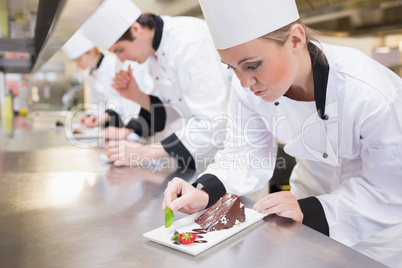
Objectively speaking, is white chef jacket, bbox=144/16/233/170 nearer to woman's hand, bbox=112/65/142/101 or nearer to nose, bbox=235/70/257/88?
woman's hand, bbox=112/65/142/101

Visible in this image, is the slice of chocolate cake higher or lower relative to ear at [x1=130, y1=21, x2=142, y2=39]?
lower

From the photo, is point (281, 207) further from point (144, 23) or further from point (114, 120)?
point (114, 120)

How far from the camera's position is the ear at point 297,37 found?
954 millimetres

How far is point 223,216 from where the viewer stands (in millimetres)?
844

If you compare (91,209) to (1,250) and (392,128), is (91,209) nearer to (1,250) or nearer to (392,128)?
Answer: (1,250)

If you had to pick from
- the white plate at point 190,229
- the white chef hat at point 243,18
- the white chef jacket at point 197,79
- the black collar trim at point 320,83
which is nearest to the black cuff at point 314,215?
the white plate at point 190,229

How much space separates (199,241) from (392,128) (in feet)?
1.91

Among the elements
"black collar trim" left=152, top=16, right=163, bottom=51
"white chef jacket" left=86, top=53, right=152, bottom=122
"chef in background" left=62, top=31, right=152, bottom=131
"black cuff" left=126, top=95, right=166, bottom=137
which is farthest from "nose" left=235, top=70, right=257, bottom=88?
"white chef jacket" left=86, top=53, right=152, bottom=122

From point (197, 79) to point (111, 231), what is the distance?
0.89m

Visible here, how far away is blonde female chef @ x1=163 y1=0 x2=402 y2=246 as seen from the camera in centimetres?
93

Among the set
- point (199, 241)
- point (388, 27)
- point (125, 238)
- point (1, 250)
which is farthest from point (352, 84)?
point (388, 27)

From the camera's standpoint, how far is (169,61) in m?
1.73

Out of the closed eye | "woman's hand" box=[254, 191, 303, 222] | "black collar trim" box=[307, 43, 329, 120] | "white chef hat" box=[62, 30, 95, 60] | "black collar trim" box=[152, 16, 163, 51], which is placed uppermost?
"white chef hat" box=[62, 30, 95, 60]

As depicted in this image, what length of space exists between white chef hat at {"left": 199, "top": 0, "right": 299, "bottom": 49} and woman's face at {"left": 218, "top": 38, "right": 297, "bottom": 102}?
0.02 metres
